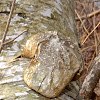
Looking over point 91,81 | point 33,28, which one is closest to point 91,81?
point 91,81

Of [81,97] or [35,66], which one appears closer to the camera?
[35,66]

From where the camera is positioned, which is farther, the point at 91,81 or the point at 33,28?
the point at 33,28

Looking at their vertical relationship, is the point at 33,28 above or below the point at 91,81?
above

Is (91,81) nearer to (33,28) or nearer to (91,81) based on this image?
(91,81)

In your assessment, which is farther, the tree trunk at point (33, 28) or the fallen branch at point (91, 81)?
the fallen branch at point (91, 81)

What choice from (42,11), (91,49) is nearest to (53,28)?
(42,11)

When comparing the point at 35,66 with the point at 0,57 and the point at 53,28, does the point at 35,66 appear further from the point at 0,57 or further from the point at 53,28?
the point at 53,28

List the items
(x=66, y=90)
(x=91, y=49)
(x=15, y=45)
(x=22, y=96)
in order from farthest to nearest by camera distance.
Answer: (x=91, y=49) → (x=15, y=45) → (x=66, y=90) → (x=22, y=96)

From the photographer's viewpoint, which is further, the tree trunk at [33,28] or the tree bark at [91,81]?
the tree bark at [91,81]

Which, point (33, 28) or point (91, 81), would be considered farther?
point (33, 28)

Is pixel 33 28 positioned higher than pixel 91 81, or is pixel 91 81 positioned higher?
pixel 33 28

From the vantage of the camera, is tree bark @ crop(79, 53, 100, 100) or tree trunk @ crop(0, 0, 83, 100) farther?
tree bark @ crop(79, 53, 100, 100)
